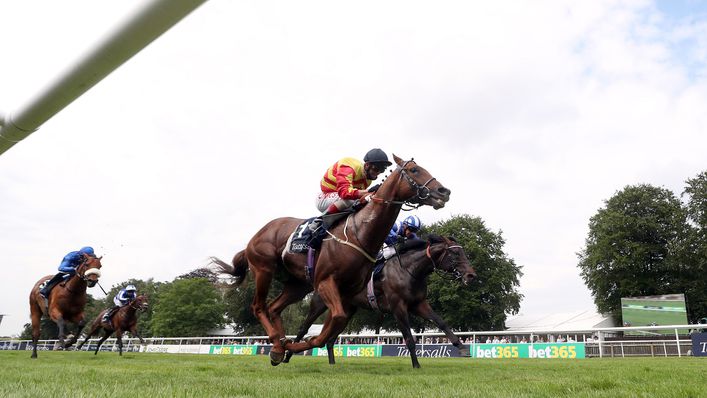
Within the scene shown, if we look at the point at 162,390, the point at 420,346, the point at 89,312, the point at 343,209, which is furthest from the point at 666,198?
the point at 89,312

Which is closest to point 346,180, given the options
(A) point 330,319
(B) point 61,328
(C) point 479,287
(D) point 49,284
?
(A) point 330,319

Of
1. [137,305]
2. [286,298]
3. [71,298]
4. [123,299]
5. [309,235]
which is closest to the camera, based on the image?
[309,235]

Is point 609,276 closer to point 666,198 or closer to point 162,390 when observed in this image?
point 666,198

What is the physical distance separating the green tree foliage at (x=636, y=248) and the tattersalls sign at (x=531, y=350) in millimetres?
31994

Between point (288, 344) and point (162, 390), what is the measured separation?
2.35 metres

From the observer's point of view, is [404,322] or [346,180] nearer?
[346,180]

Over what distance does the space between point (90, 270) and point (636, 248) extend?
157 ft

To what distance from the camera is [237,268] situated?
939cm

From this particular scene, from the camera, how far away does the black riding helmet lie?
24.1 ft

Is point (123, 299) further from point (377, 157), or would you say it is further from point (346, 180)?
point (377, 157)

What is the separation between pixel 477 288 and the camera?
4756 cm

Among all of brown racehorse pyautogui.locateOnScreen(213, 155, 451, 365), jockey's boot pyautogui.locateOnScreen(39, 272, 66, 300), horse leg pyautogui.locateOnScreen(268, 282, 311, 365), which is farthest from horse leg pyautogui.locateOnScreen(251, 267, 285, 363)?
jockey's boot pyautogui.locateOnScreen(39, 272, 66, 300)

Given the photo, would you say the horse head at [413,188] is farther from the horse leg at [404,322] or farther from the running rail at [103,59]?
Answer: the running rail at [103,59]

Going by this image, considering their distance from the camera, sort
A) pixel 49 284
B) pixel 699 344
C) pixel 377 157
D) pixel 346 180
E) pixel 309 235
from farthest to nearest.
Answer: pixel 699 344 < pixel 49 284 < pixel 377 157 < pixel 309 235 < pixel 346 180
